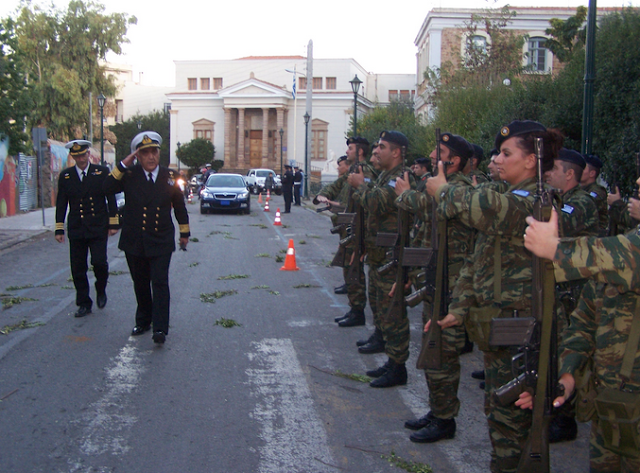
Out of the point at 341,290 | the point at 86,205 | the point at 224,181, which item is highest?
the point at 224,181

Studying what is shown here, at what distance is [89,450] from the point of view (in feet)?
14.1

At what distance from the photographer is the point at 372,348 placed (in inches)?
263

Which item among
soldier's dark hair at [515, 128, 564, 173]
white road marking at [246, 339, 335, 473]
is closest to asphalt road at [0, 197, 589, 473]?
white road marking at [246, 339, 335, 473]

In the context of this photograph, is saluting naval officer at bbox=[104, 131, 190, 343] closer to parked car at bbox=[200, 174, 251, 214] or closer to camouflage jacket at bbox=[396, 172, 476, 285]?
camouflage jacket at bbox=[396, 172, 476, 285]

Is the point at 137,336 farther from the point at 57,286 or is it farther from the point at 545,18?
the point at 545,18

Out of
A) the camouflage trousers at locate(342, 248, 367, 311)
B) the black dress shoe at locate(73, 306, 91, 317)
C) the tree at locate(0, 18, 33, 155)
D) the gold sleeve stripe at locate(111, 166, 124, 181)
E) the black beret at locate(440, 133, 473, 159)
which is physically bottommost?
the black dress shoe at locate(73, 306, 91, 317)

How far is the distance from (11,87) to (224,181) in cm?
1059

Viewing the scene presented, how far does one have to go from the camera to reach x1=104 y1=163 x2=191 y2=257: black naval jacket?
6828mm

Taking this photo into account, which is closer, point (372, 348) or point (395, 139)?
point (395, 139)

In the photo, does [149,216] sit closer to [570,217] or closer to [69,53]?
[570,217]

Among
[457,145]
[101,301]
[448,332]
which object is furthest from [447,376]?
[101,301]

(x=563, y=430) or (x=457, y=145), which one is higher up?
(x=457, y=145)

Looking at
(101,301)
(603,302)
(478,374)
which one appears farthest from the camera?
(101,301)

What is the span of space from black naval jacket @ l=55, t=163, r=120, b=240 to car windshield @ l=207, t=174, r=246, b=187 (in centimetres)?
1912
